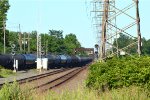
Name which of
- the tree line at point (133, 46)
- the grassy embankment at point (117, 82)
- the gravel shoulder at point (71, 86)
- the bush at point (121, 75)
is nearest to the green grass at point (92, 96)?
the grassy embankment at point (117, 82)

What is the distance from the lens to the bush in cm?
1598

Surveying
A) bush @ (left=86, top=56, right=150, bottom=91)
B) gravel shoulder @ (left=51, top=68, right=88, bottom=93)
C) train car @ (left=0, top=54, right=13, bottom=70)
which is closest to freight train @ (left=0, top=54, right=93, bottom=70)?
train car @ (left=0, top=54, right=13, bottom=70)

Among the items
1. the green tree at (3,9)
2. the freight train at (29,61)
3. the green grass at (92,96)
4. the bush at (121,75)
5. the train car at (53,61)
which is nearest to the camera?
the green grass at (92,96)

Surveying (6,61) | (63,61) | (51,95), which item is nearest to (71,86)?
(51,95)

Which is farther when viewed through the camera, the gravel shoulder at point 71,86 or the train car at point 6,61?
the train car at point 6,61

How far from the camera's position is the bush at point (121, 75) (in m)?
16.0

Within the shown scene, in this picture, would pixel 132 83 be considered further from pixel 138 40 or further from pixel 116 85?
pixel 138 40

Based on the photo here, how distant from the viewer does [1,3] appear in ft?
319

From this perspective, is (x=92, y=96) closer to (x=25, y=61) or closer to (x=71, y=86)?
(x=71, y=86)

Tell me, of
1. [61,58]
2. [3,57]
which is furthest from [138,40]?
[61,58]

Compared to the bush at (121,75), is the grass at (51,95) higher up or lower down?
lower down

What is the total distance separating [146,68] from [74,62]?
8930 centimetres

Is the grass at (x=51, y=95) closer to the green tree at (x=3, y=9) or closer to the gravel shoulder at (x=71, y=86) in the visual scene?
the gravel shoulder at (x=71, y=86)

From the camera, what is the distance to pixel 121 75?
1650cm
